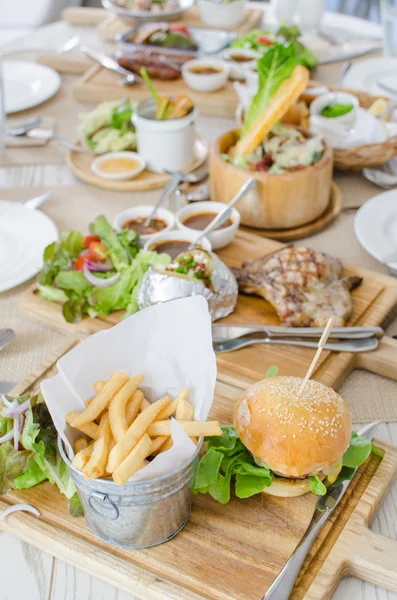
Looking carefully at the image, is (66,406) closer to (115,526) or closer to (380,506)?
(115,526)

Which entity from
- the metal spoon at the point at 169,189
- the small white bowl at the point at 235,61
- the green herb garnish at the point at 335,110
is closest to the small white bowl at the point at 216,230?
the metal spoon at the point at 169,189

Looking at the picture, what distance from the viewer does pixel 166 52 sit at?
3.74 metres

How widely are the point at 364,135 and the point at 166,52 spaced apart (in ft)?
4.53

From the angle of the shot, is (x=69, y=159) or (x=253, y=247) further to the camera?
(x=69, y=159)

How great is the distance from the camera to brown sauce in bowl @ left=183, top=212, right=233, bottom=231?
95.1 inches

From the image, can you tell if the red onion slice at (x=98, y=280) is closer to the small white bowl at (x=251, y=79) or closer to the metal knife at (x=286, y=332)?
the metal knife at (x=286, y=332)

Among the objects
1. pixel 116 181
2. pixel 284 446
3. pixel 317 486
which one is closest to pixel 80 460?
pixel 284 446

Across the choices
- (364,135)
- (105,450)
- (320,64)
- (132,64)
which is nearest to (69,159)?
(132,64)

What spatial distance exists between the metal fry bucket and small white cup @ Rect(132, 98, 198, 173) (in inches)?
69.9

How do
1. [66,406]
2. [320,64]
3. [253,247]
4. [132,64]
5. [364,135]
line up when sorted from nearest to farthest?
[66,406] → [253,247] → [364,135] → [132,64] → [320,64]

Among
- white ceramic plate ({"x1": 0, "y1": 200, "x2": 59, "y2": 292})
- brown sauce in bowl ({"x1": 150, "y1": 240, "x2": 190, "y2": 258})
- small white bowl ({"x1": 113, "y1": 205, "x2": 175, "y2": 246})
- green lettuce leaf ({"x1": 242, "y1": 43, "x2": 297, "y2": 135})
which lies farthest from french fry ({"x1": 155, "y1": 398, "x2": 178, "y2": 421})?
green lettuce leaf ({"x1": 242, "y1": 43, "x2": 297, "y2": 135})

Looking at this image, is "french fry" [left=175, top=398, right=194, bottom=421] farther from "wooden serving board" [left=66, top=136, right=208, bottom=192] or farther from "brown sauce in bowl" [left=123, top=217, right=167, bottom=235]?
"wooden serving board" [left=66, top=136, right=208, bottom=192]

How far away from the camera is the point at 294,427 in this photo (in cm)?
143

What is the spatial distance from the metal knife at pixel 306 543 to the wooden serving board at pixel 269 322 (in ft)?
1.12
